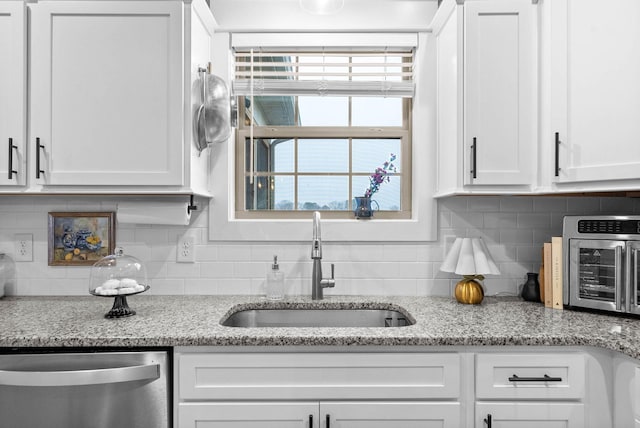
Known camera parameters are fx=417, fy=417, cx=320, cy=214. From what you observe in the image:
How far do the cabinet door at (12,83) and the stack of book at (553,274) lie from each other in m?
2.26

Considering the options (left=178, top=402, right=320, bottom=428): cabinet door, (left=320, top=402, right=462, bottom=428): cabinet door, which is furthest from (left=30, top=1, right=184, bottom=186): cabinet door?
(left=320, top=402, right=462, bottom=428): cabinet door

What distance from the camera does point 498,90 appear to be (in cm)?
172

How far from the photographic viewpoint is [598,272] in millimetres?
1682

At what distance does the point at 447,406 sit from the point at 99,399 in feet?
3.78

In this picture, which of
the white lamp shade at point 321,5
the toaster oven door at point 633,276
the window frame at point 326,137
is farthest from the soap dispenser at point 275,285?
the toaster oven door at point 633,276

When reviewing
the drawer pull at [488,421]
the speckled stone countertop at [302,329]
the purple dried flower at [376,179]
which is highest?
the purple dried flower at [376,179]

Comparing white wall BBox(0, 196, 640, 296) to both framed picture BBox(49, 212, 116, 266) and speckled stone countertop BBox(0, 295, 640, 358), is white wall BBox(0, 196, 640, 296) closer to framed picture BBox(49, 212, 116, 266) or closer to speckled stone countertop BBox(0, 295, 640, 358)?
framed picture BBox(49, 212, 116, 266)

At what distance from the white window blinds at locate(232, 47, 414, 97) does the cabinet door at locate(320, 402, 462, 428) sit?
143 centimetres

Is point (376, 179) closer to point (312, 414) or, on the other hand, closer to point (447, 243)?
point (447, 243)

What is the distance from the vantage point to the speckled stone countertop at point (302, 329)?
137cm

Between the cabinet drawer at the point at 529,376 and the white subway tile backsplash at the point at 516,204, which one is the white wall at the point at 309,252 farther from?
the cabinet drawer at the point at 529,376

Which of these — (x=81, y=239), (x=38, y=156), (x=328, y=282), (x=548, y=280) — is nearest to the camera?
(x=38, y=156)

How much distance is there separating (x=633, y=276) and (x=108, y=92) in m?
2.18

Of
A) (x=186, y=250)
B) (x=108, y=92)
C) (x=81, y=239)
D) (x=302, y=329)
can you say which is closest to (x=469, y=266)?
(x=302, y=329)
